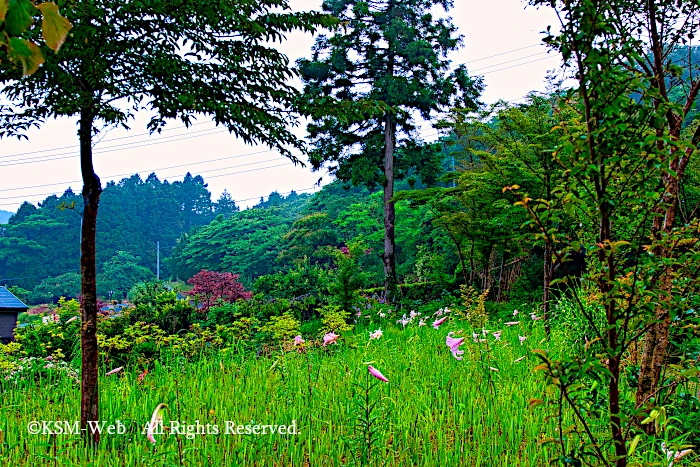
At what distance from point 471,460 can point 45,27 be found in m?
2.54

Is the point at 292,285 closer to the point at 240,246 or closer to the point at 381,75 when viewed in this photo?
the point at 381,75

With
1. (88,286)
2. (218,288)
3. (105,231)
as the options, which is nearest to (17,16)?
(88,286)

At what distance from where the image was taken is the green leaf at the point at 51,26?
25.1 inches

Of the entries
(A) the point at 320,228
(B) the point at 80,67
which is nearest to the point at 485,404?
(B) the point at 80,67

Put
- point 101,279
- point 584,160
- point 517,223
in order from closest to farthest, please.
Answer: point 584,160 < point 517,223 < point 101,279

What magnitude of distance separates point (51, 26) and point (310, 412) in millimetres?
2644

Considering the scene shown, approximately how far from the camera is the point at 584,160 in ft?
5.26

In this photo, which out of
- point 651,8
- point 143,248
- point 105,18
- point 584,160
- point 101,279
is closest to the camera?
point 584,160

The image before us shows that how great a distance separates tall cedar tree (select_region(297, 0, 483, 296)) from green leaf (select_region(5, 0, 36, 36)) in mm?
10225

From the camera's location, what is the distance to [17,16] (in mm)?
624

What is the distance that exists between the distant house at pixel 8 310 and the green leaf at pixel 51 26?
1610 cm

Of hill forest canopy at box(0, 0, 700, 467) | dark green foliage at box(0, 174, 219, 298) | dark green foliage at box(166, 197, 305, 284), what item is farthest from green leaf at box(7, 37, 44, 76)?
dark green foliage at box(0, 174, 219, 298)

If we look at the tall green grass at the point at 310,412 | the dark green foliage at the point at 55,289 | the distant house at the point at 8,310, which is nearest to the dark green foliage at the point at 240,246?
the dark green foliage at the point at 55,289

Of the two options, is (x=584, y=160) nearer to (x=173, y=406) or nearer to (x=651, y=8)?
Answer: (x=651, y=8)
